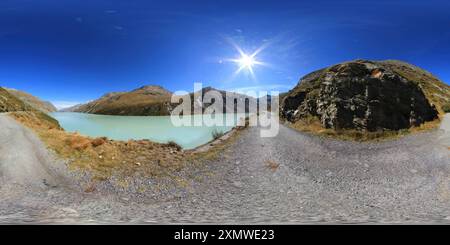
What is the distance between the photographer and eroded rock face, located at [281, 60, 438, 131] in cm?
3191

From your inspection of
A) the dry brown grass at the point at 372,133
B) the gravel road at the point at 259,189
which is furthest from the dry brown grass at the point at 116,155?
the dry brown grass at the point at 372,133

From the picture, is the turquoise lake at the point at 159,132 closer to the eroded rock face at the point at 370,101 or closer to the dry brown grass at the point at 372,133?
the dry brown grass at the point at 372,133

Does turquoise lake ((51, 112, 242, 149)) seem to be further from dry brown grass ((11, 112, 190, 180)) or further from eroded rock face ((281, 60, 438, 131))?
eroded rock face ((281, 60, 438, 131))

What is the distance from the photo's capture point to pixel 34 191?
1448 centimetres

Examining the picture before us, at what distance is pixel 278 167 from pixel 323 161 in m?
3.61

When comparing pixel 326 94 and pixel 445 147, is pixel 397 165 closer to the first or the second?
pixel 445 147

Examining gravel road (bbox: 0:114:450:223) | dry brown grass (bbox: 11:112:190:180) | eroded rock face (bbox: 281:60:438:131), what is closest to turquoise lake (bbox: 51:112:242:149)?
dry brown grass (bbox: 11:112:190:180)

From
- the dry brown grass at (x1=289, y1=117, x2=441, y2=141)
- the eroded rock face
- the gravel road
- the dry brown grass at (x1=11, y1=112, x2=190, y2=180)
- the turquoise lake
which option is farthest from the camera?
the turquoise lake

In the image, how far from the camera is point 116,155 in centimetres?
2184

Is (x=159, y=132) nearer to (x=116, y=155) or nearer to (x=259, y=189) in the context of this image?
(x=116, y=155)

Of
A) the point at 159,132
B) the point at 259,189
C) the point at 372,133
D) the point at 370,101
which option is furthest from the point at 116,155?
the point at 159,132

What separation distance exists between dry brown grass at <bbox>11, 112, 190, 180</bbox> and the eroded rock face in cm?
1943
